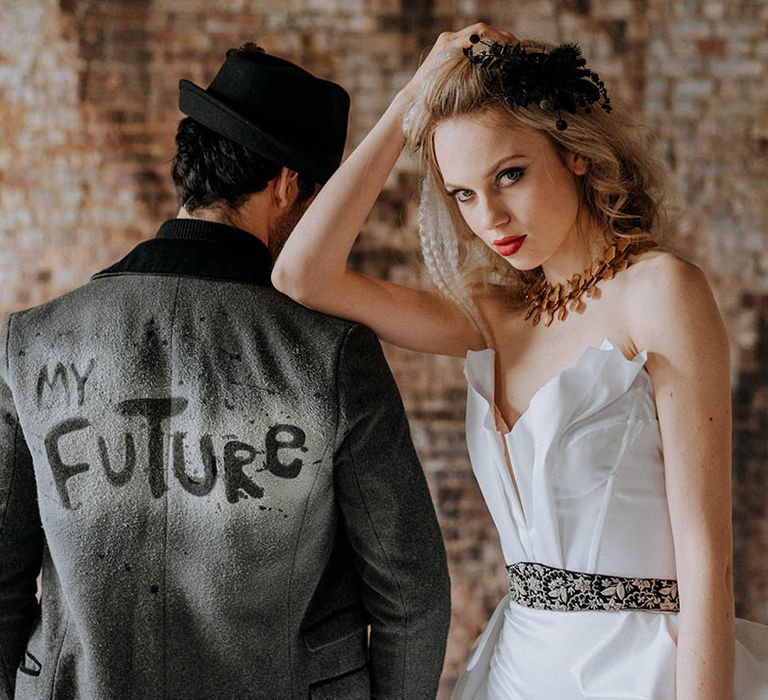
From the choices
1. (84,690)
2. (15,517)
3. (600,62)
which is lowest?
(84,690)

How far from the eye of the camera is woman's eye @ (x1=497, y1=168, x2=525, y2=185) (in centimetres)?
179

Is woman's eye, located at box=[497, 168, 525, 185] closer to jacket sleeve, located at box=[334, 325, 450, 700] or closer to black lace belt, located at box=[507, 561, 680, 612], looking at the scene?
jacket sleeve, located at box=[334, 325, 450, 700]

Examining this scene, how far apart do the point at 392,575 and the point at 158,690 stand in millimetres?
493

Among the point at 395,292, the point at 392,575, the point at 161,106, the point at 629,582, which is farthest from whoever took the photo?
the point at 161,106

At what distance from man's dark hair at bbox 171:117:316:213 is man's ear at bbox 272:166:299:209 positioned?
0.02 meters

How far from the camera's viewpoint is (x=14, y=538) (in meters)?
1.86

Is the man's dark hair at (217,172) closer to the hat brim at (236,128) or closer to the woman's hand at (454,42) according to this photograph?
the hat brim at (236,128)

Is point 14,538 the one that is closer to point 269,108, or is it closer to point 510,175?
point 269,108

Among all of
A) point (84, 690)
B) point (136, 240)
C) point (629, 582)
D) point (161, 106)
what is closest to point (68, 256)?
point (136, 240)

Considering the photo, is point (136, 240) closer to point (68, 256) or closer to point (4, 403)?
point (68, 256)

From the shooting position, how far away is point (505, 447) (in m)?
1.89

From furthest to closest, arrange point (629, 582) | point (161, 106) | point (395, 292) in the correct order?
point (161, 106), point (395, 292), point (629, 582)

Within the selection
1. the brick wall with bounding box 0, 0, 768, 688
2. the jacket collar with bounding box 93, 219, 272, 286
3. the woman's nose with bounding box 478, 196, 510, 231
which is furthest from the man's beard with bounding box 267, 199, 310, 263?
the brick wall with bounding box 0, 0, 768, 688

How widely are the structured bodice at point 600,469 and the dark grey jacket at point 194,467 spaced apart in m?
0.25
